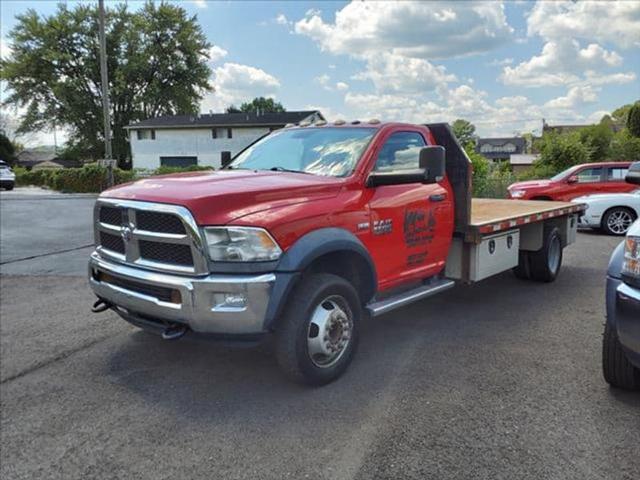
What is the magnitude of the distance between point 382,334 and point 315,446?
2.11 meters

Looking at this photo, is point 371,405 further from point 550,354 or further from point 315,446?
point 550,354

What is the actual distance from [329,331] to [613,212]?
10863 millimetres

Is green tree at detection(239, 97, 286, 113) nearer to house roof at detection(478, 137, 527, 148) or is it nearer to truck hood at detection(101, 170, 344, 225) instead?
house roof at detection(478, 137, 527, 148)

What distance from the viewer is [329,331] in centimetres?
396

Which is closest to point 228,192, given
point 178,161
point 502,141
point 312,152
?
point 312,152

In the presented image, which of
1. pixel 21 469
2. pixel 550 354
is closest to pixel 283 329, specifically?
pixel 21 469

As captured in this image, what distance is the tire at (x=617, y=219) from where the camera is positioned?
1222cm

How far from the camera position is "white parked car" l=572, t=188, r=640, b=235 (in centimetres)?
1216

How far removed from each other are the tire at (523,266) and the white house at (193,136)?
4027cm

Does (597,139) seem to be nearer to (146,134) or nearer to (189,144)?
(189,144)

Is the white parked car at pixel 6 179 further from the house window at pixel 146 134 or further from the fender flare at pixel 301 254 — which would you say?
the fender flare at pixel 301 254

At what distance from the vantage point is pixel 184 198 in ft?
11.6

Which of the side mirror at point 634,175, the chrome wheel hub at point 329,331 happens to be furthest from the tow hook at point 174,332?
the side mirror at point 634,175

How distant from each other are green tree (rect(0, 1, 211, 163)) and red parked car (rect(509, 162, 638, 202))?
44403 mm
